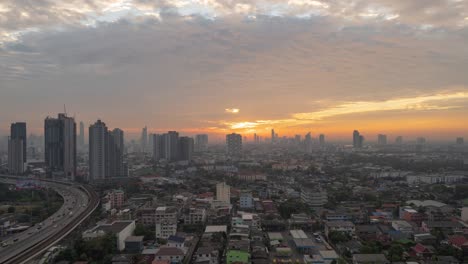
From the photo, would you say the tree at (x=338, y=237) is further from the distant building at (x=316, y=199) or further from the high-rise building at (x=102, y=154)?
the high-rise building at (x=102, y=154)

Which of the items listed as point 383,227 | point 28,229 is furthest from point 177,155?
point 383,227

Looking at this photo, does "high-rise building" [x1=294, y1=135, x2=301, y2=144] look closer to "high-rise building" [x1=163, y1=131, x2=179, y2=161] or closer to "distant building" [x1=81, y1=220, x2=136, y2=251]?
"high-rise building" [x1=163, y1=131, x2=179, y2=161]

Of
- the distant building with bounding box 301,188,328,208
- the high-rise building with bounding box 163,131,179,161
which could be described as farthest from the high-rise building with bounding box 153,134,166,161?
the distant building with bounding box 301,188,328,208

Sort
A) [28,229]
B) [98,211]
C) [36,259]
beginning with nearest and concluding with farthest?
[36,259] → [28,229] → [98,211]

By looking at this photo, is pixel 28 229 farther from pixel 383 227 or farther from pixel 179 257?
pixel 383 227

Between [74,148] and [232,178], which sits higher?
[74,148]

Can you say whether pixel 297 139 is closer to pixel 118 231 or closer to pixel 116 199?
pixel 116 199

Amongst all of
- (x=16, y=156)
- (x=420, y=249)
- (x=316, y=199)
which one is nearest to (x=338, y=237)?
(x=420, y=249)
